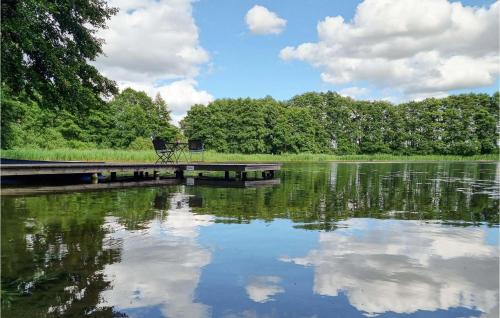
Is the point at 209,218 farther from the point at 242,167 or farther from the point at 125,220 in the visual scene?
the point at 242,167

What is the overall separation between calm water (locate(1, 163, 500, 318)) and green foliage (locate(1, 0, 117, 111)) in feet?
18.0

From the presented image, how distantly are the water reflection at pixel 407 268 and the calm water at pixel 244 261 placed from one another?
2 cm

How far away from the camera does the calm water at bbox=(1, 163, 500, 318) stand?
13.5 ft

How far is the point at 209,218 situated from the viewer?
30.0 feet

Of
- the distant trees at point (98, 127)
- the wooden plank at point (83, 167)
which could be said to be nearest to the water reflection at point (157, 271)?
the wooden plank at point (83, 167)

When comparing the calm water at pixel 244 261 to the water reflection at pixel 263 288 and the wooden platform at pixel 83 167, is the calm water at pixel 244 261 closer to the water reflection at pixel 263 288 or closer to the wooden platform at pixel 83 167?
the water reflection at pixel 263 288

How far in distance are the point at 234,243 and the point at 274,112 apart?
5797cm

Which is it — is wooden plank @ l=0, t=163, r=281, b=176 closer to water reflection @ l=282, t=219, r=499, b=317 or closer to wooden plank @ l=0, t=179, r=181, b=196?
wooden plank @ l=0, t=179, r=181, b=196

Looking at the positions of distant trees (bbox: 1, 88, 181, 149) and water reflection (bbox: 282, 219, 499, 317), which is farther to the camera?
distant trees (bbox: 1, 88, 181, 149)

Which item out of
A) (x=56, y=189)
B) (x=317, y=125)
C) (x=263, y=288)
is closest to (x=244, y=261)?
(x=263, y=288)

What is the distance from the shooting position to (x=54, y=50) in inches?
603

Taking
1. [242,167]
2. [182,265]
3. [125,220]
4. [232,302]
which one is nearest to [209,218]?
[125,220]

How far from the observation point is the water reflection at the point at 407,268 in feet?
14.3

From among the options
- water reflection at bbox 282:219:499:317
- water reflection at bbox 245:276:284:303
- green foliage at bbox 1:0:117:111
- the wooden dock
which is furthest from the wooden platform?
water reflection at bbox 245:276:284:303
